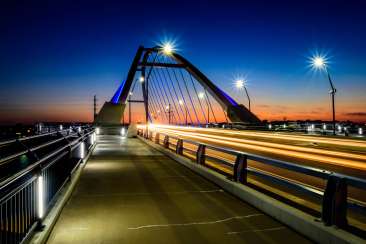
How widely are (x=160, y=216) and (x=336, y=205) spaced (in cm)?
311

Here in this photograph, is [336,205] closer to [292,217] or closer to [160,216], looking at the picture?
[292,217]

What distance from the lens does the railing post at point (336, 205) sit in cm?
526

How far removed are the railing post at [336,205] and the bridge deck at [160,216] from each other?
524mm

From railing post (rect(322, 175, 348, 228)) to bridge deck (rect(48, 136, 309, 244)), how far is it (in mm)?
524

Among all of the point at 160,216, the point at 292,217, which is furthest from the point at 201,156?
the point at 292,217

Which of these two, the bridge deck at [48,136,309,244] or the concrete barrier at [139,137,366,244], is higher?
the concrete barrier at [139,137,366,244]

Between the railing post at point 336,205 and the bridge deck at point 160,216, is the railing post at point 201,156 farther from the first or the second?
the railing post at point 336,205

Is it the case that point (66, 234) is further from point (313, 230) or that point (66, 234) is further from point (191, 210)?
point (313, 230)

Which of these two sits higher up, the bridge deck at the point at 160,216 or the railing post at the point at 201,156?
the railing post at the point at 201,156

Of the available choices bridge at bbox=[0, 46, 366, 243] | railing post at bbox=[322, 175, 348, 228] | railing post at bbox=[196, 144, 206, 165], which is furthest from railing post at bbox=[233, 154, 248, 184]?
railing post at bbox=[196, 144, 206, 165]

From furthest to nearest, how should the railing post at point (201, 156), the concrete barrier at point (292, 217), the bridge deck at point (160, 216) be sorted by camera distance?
the railing post at point (201, 156)
the bridge deck at point (160, 216)
the concrete barrier at point (292, 217)

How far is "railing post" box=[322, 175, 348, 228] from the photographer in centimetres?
526

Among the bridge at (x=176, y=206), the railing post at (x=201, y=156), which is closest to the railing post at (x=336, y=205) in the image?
the bridge at (x=176, y=206)

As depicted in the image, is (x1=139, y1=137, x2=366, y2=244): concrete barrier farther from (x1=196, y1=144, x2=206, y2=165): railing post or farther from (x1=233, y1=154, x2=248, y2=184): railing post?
(x1=196, y1=144, x2=206, y2=165): railing post
